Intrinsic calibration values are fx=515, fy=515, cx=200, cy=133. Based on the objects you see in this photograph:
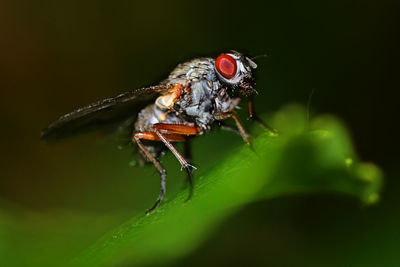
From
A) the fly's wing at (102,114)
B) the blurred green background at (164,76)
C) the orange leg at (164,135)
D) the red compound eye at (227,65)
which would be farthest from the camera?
the red compound eye at (227,65)

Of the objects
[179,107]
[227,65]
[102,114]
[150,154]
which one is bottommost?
[150,154]

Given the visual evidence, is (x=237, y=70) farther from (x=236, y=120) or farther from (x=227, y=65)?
(x=236, y=120)

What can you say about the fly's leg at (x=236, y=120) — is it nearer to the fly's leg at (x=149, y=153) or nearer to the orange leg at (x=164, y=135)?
the orange leg at (x=164, y=135)

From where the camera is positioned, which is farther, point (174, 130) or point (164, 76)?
point (164, 76)

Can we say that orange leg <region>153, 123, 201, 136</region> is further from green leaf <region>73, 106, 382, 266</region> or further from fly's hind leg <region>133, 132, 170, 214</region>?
green leaf <region>73, 106, 382, 266</region>

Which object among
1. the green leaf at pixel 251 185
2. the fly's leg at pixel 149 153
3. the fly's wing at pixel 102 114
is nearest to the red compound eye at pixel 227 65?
the fly's wing at pixel 102 114

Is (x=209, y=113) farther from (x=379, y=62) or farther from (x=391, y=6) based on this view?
(x=391, y=6)

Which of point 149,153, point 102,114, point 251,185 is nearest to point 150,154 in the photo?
point 149,153
